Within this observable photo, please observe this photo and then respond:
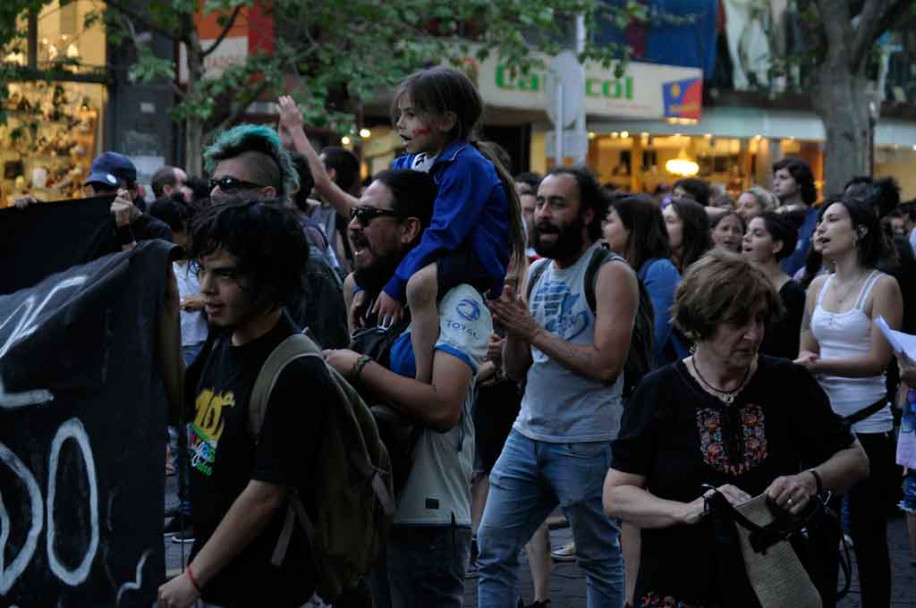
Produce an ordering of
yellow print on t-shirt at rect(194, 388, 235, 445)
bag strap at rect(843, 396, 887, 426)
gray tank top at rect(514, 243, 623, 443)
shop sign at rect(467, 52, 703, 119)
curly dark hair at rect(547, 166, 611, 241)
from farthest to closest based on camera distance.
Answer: shop sign at rect(467, 52, 703, 119) → bag strap at rect(843, 396, 887, 426) → curly dark hair at rect(547, 166, 611, 241) → gray tank top at rect(514, 243, 623, 443) → yellow print on t-shirt at rect(194, 388, 235, 445)

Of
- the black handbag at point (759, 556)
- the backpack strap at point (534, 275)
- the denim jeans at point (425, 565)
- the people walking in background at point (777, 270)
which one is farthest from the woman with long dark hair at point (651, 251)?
the black handbag at point (759, 556)

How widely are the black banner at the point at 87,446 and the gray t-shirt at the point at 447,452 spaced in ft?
2.53

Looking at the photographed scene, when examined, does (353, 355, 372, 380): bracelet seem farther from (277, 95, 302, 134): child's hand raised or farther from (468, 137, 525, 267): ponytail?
(277, 95, 302, 134): child's hand raised

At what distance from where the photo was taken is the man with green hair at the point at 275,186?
4316mm

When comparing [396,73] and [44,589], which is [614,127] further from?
[44,589]

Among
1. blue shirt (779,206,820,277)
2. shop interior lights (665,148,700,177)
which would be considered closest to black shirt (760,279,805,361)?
blue shirt (779,206,820,277)

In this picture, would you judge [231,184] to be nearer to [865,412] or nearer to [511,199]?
[511,199]

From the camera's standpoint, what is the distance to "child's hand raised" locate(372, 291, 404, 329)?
167 inches

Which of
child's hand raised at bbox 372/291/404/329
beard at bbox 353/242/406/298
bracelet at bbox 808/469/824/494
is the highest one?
beard at bbox 353/242/406/298

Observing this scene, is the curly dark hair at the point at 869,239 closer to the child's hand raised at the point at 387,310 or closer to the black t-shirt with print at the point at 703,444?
the black t-shirt with print at the point at 703,444

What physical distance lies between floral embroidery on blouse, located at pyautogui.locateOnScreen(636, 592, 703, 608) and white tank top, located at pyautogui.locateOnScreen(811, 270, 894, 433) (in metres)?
3.13

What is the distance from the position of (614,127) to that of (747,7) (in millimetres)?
4960

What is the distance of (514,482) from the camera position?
5.70 m

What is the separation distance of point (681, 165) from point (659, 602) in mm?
25790
